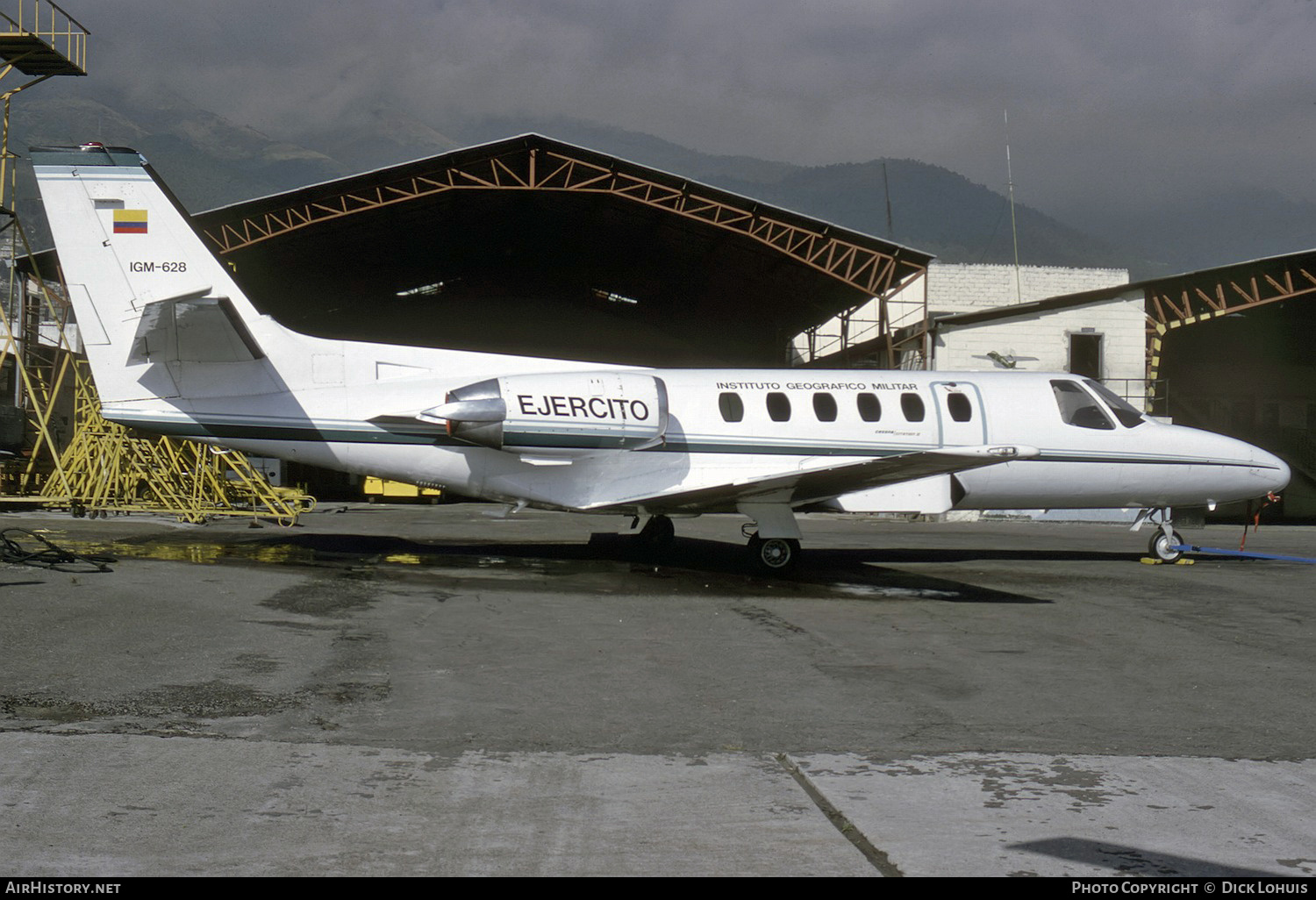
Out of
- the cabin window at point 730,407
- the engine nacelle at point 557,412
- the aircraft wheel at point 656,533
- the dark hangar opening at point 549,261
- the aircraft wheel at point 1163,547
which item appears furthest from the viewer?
the dark hangar opening at point 549,261

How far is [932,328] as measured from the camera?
103ft

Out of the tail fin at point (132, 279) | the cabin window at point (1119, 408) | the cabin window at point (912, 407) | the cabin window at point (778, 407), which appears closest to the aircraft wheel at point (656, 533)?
the cabin window at point (778, 407)

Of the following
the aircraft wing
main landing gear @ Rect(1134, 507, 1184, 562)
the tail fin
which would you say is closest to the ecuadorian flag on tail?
the tail fin

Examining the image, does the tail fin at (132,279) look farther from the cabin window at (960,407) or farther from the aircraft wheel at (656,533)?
the cabin window at (960,407)

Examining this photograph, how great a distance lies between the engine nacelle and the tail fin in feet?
9.58

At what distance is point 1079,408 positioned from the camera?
1659 cm

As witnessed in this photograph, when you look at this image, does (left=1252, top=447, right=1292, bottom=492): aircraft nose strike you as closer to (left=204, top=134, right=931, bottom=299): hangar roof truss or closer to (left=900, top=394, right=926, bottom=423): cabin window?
(left=900, top=394, right=926, bottom=423): cabin window

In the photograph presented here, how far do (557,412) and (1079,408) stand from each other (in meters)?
8.27

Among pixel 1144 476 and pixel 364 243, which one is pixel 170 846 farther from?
pixel 364 243

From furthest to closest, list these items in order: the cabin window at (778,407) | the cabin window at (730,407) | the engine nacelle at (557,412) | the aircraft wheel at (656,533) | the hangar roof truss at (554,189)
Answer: the hangar roof truss at (554,189)
the aircraft wheel at (656,533)
the cabin window at (778,407)
the cabin window at (730,407)
the engine nacelle at (557,412)

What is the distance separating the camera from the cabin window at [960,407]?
52.5 feet

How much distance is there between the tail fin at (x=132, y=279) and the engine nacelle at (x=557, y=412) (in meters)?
2.92

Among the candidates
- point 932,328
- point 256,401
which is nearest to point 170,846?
point 256,401

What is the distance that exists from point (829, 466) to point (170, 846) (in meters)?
9.80
